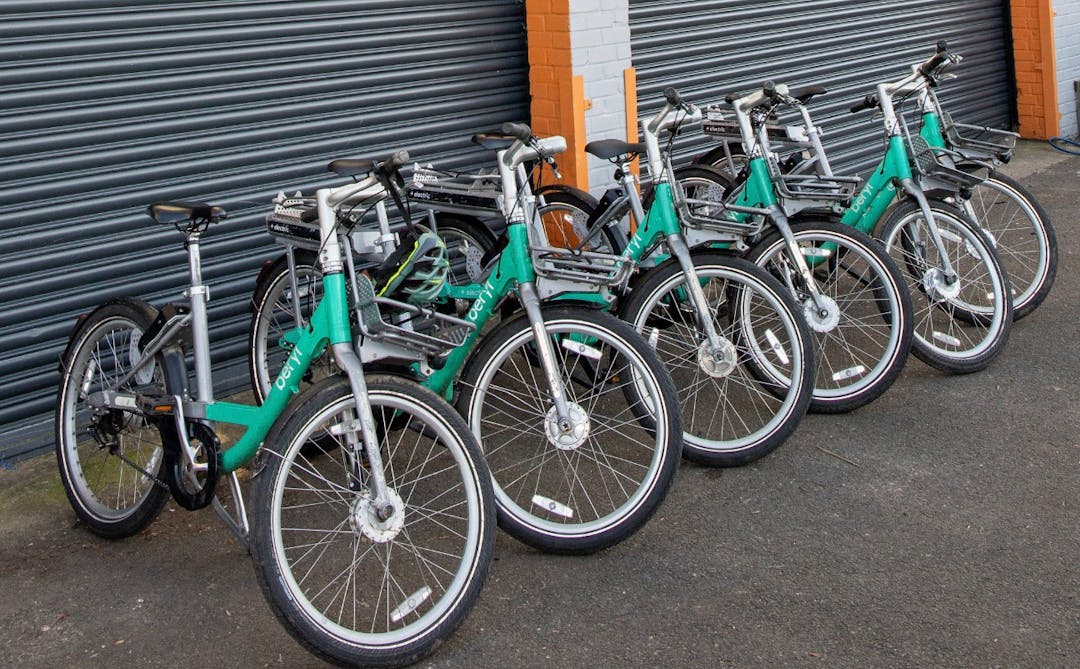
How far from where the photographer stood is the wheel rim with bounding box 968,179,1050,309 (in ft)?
19.2

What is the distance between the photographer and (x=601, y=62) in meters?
6.47

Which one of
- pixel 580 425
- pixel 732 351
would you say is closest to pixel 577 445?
pixel 580 425

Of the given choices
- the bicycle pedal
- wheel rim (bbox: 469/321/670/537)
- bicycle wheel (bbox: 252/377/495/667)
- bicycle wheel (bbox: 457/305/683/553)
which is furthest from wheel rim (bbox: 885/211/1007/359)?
the bicycle pedal

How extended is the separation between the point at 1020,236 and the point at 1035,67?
15.5 feet

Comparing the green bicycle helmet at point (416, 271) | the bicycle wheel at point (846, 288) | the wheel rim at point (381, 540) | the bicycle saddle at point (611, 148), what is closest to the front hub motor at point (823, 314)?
the bicycle wheel at point (846, 288)

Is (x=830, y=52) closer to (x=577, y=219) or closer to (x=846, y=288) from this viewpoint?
(x=577, y=219)

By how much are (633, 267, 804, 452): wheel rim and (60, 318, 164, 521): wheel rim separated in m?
1.81

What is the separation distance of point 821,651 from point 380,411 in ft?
4.71

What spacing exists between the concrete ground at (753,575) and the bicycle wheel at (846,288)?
0.45ft

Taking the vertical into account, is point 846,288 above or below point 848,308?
above

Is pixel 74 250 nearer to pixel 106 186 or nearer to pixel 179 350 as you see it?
pixel 106 186

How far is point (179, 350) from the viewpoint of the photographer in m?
4.04

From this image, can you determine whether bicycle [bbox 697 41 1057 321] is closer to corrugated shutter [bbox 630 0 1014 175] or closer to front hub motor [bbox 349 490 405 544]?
corrugated shutter [bbox 630 0 1014 175]

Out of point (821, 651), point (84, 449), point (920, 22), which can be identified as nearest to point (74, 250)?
point (84, 449)
